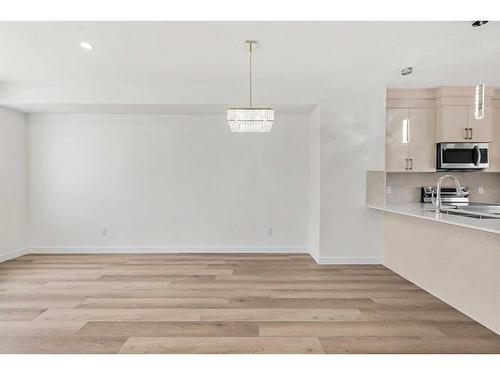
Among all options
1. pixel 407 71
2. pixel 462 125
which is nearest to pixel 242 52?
pixel 407 71

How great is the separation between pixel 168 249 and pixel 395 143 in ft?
13.6

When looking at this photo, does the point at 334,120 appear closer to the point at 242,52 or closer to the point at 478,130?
the point at 242,52

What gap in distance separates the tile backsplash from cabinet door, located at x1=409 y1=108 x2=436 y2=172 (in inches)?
13.3

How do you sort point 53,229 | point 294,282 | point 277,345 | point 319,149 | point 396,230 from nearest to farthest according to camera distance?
point 277,345 → point 294,282 → point 396,230 → point 319,149 → point 53,229

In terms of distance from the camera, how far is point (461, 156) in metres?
4.95

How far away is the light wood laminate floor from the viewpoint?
243 cm

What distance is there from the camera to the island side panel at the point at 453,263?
8.80 ft

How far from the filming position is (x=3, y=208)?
4.99 metres

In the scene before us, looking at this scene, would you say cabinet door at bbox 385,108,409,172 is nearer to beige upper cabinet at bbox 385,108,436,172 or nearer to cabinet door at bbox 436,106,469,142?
beige upper cabinet at bbox 385,108,436,172

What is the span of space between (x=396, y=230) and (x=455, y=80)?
7.62ft

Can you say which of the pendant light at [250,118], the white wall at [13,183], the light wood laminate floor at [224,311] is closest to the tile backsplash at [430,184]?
the light wood laminate floor at [224,311]

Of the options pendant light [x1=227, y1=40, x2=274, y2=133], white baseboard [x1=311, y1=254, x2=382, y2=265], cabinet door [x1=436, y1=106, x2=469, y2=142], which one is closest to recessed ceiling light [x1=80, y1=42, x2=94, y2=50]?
pendant light [x1=227, y1=40, x2=274, y2=133]

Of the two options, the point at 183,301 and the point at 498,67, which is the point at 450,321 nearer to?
the point at 183,301
